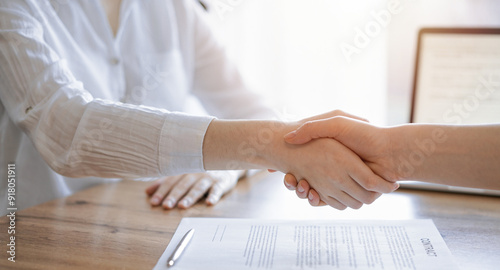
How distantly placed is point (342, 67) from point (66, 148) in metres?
1.04

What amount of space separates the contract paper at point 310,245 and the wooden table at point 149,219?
0.04m

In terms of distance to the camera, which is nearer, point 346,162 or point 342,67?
point 346,162

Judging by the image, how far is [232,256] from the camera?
0.65 m

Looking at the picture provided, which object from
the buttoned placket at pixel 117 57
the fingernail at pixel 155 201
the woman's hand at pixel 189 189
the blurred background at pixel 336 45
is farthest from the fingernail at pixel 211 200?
the blurred background at pixel 336 45

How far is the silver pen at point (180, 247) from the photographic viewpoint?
0.64 meters

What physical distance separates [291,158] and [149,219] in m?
0.30

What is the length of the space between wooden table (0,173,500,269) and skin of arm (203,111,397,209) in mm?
68

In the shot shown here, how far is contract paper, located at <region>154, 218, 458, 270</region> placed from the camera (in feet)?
2.03

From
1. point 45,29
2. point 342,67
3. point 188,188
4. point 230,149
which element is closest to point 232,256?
point 230,149

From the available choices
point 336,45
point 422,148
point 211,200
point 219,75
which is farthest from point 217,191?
point 336,45

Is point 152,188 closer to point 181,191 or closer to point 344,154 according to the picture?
point 181,191

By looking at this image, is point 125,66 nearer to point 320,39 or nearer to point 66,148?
point 66,148

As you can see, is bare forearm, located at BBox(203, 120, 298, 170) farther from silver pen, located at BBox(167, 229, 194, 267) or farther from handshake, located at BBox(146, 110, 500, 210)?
silver pen, located at BBox(167, 229, 194, 267)

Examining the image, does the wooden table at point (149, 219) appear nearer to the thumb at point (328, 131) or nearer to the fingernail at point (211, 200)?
the fingernail at point (211, 200)
